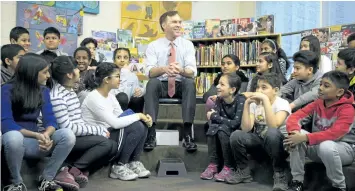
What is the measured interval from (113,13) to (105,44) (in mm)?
427

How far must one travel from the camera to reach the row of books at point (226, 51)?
4605 millimetres

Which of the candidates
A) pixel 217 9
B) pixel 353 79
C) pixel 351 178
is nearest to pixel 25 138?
pixel 351 178

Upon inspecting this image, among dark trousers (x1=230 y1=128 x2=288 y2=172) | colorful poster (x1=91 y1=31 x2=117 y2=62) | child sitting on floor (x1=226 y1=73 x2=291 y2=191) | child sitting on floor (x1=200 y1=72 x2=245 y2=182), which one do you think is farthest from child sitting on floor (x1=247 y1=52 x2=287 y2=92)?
colorful poster (x1=91 y1=31 x2=117 y2=62)

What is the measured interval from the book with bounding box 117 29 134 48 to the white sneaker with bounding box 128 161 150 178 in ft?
8.03

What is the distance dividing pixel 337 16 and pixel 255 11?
3.96 ft

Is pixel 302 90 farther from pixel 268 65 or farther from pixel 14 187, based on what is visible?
pixel 14 187

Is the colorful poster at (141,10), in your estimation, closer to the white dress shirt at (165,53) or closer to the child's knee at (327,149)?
the white dress shirt at (165,53)

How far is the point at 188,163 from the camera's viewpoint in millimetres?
2963

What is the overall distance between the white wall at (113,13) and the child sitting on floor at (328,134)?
118 inches

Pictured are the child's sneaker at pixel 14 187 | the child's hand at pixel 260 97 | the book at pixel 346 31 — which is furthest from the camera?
the book at pixel 346 31

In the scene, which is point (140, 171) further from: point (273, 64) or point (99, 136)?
point (273, 64)

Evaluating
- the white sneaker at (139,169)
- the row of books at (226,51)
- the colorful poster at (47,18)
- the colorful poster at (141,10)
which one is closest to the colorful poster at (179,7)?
the colorful poster at (141,10)

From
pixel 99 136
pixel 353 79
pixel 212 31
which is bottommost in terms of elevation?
pixel 99 136

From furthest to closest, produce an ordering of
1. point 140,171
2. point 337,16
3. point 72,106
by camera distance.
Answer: point 337,16
point 140,171
point 72,106
